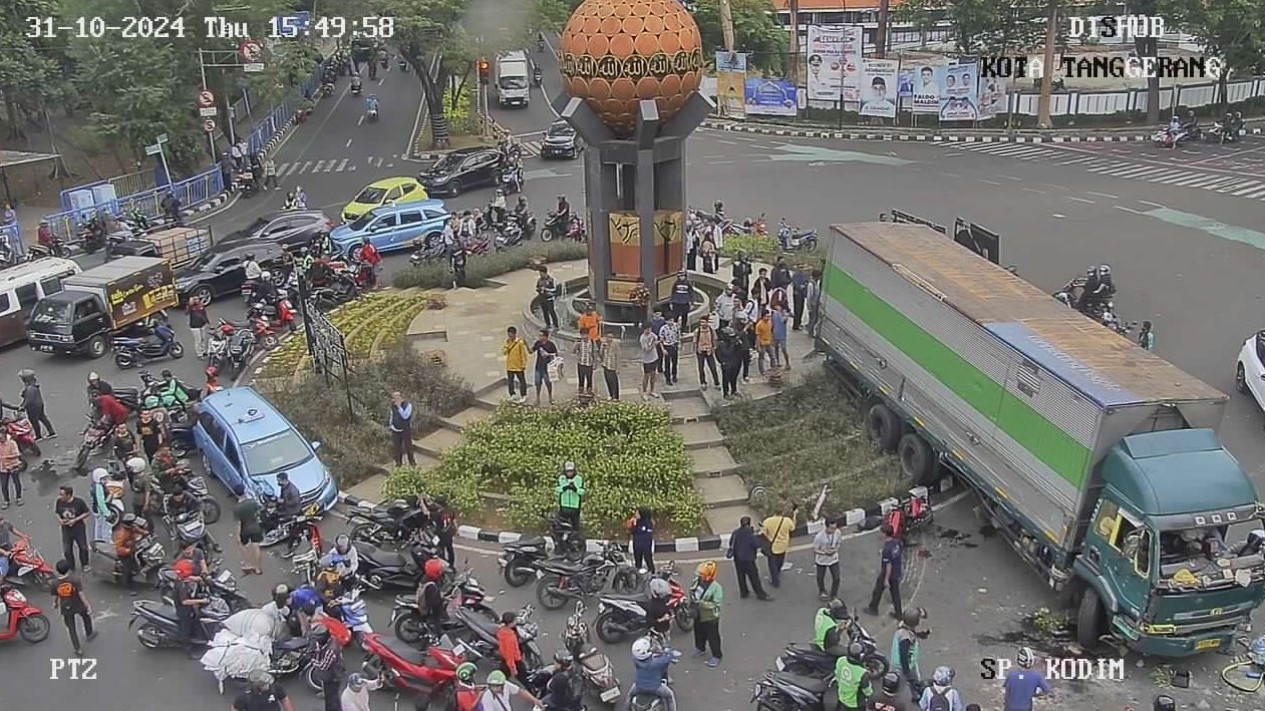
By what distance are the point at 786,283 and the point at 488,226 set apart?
37.0ft

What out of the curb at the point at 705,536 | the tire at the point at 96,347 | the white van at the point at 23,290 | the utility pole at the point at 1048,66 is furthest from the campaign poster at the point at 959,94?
the tire at the point at 96,347

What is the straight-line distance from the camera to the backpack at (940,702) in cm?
1080

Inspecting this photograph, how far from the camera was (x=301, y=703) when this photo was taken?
1248cm

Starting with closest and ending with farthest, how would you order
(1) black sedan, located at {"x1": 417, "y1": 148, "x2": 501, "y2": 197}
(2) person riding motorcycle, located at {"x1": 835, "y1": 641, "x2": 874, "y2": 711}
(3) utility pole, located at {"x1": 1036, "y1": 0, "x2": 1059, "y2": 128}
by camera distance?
(2) person riding motorcycle, located at {"x1": 835, "y1": 641, "x2": 874, "y2": 711} → (1) black sedan, located at {"x1": 417, "y1": 148, "x2": 501, "y2": 197} → (3) utility pole, located at {"x1": 1036, "y1": 0, "x2": 1059, "y2": 128}

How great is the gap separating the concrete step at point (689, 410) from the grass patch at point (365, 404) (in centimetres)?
356

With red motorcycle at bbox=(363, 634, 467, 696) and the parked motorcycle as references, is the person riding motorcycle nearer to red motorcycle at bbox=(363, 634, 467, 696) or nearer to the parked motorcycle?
the parked motorcycle

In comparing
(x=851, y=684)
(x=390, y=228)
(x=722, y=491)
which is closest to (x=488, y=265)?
(x=390, y=228)

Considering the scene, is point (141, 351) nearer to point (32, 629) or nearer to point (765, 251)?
point (32, 629)

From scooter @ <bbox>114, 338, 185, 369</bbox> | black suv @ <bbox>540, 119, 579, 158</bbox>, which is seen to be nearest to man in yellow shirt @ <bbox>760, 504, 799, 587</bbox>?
scooter @ <bbox>114, 338, 185, 369</bbox>

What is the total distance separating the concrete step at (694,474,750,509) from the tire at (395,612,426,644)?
16.3ft

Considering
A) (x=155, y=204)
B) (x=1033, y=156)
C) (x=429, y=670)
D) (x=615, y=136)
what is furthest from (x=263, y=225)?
(x=1033, y=156)

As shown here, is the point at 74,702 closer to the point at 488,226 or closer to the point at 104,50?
the point at 488,226

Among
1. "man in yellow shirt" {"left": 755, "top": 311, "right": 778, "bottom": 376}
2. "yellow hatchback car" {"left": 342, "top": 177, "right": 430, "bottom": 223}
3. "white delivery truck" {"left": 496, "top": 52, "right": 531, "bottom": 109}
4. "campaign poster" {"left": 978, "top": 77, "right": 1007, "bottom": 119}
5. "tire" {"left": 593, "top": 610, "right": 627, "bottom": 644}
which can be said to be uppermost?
"white delivery truck" {"left": 496, "top": 52, "right": 531, "bottom": 109}

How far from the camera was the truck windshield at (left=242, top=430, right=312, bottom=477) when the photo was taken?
1658cm
